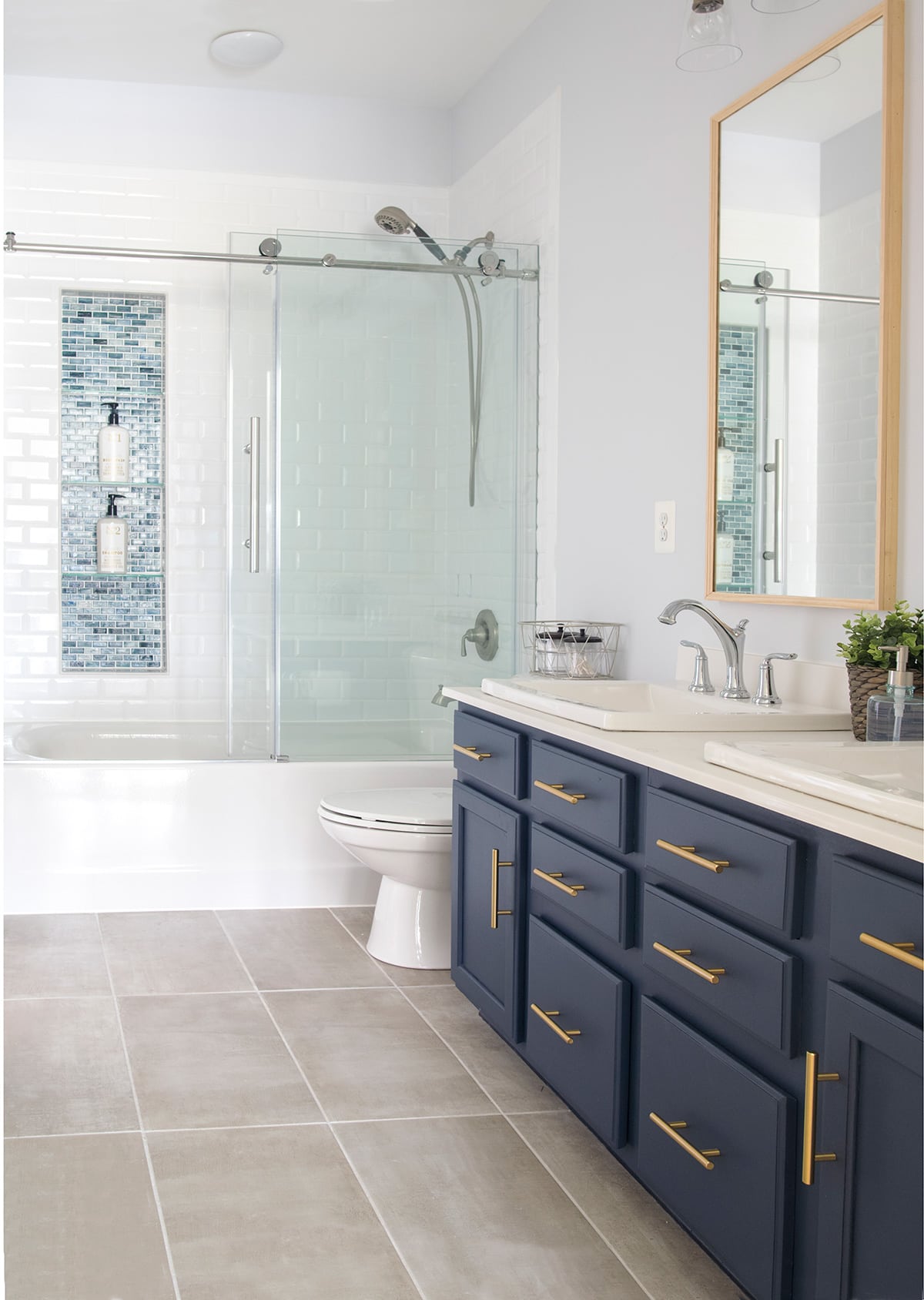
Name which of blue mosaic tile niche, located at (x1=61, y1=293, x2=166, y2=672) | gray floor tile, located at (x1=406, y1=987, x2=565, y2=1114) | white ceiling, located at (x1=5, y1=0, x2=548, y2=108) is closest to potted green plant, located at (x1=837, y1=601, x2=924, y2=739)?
gray floor tile, located at (x1=406, y1=987, x2=565, y2=1114)

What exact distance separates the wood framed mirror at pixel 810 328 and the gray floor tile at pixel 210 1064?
1.32 metres

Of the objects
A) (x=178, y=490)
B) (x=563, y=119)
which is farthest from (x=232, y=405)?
(x=563, y=119)

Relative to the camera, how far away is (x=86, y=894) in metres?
3.62

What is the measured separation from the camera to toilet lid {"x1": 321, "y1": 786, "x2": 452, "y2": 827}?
3057 mm

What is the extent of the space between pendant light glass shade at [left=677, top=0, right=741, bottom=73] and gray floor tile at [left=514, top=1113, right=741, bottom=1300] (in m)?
1.95

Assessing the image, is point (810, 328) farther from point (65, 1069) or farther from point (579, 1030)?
point (65, 1069)

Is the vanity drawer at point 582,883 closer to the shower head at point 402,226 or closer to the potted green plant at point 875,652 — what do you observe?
the potted green plant at point 875,652

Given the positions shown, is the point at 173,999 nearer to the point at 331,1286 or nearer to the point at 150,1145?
the point at 150,1145

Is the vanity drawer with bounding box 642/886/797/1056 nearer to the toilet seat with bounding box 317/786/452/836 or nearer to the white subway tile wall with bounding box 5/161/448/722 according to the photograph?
the toilet seat with bounding box 317/786/452/836

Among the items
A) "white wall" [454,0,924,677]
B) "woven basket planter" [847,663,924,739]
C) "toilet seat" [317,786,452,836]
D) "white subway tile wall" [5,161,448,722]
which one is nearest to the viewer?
"woven basket planter" [847,663,924,739]

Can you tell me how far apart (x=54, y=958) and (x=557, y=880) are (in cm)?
161

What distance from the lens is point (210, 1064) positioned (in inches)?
98.6

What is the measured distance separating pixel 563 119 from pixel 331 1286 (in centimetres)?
297

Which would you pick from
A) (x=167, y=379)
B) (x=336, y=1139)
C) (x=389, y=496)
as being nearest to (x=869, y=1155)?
(x=336, y=1139)
